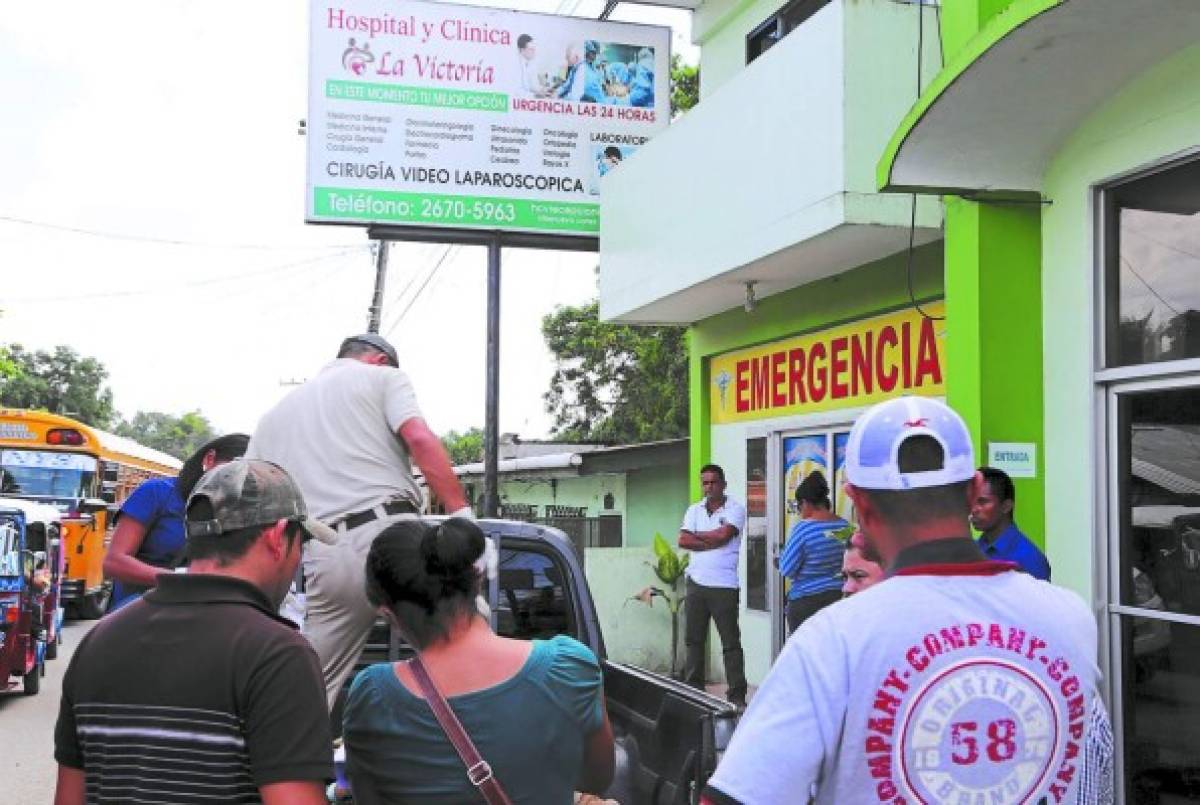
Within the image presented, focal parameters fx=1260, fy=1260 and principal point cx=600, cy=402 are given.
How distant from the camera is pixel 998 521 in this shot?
5.95 meters

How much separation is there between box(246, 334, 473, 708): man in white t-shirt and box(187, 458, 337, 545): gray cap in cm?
110

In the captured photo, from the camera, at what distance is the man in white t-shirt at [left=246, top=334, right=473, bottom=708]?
3.81m

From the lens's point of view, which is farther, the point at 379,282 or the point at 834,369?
the point at 379,282

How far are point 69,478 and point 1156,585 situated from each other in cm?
1874

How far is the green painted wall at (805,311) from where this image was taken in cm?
913

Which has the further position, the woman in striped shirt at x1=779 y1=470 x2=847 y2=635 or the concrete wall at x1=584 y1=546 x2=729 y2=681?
the concrete wall at x1=584 y1=546 x2=729 y2=681

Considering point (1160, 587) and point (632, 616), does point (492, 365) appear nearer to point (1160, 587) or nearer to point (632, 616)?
point (632, 616)

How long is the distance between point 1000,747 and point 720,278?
8.09m

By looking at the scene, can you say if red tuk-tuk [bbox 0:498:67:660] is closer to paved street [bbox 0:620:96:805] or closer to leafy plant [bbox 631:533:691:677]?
paved street [bbox 0:620:96:805]

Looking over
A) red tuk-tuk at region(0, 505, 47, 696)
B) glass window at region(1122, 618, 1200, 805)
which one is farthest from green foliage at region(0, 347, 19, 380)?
glass window at region(1122, 618, 1200, 805)

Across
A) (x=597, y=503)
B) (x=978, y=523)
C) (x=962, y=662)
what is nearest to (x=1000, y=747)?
(x=962, y=662)

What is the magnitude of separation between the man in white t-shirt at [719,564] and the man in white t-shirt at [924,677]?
8060mm

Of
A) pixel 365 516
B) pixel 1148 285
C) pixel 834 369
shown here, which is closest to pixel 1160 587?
pixel 1148 285

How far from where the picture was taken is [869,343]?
9852 millimetres
